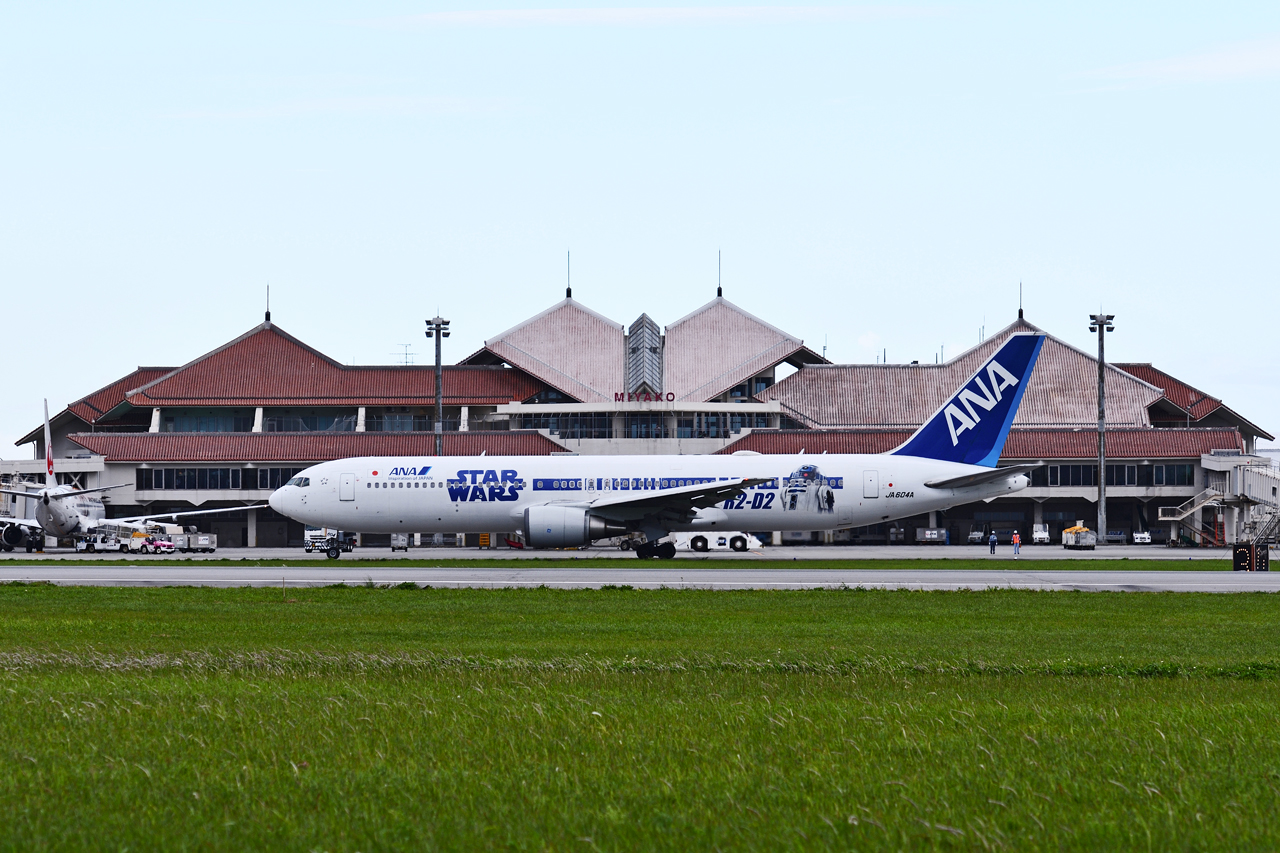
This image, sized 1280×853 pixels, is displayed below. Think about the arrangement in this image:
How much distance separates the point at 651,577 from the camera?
127 ft

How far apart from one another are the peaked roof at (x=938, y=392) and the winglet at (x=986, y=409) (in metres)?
39.3

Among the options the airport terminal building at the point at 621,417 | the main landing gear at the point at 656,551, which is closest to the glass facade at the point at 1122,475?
the airport terminal building at the point at 621,417

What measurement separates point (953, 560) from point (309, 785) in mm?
43355

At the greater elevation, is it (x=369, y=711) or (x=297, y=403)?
(x=297, y=403)

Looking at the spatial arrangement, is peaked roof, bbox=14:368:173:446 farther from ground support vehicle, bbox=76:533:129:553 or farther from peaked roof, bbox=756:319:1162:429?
peaked roof, bbox=756:319:1162:429

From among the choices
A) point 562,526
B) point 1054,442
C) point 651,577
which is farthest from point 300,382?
point 651,577

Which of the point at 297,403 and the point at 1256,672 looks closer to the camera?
the point at 1256,672

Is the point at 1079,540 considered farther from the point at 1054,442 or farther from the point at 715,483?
the point at 715,483

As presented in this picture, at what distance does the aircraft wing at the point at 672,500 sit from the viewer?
48812 millimetres

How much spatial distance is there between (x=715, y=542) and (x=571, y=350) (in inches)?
1266

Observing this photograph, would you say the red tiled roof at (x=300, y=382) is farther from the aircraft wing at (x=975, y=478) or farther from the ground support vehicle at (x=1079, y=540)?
the aircraft wing at (x=975, y=478)

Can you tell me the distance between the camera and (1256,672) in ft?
51.7

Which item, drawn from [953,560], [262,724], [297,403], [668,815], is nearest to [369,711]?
[262,724]

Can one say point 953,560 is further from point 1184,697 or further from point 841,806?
point 841,806
